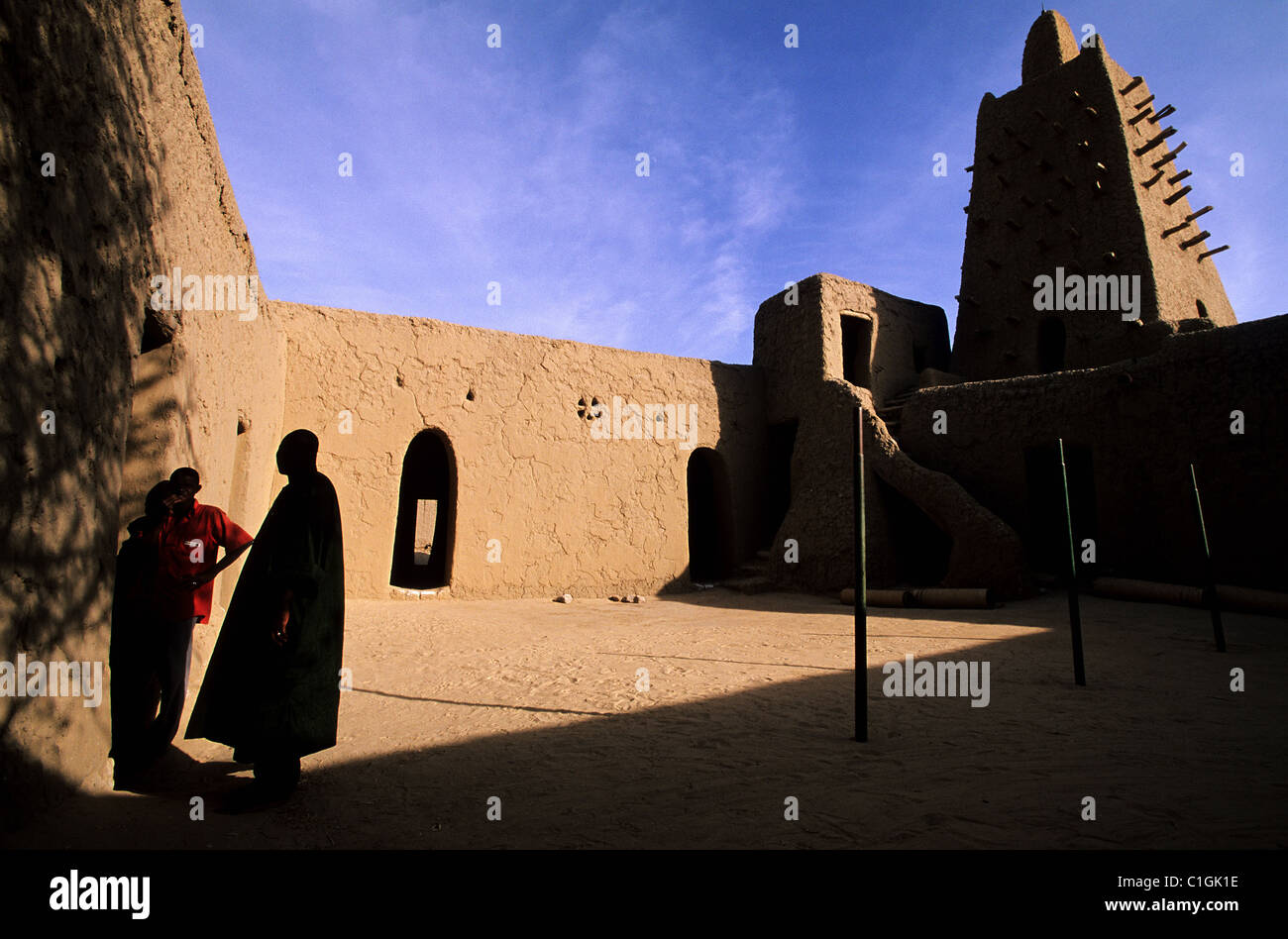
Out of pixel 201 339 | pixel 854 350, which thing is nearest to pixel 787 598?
pixel 854 350

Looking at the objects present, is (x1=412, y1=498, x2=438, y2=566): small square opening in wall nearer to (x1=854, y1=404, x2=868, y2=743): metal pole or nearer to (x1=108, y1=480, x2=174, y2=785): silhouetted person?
(x1=108, y1=480, x2=174, y2=785): silhouetted person

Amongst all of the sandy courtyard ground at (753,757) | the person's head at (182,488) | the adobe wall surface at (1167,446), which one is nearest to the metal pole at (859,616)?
the sandy courtyard ground at (753,757)

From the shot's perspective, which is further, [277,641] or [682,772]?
[682,772]

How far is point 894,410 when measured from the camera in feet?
39.9

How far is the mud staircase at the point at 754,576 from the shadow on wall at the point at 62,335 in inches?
362

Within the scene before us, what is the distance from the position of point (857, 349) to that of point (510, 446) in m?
7.92

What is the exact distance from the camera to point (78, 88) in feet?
8.63

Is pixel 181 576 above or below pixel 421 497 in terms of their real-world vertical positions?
below

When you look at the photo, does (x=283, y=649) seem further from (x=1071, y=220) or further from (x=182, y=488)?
(x=1071, y=220)

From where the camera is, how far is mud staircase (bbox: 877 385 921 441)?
11680 millimetres

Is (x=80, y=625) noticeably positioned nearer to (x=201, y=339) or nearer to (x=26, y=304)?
(x=26, y=304)

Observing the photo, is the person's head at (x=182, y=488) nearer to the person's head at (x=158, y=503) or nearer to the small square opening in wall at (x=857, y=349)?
the person's head at (x=158, y=503)

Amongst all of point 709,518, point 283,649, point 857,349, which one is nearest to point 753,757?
point 283,649
